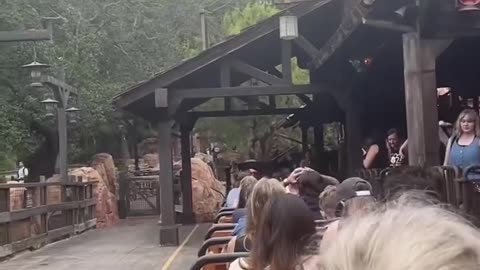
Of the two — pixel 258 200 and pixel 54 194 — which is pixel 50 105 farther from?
pixel 258 200

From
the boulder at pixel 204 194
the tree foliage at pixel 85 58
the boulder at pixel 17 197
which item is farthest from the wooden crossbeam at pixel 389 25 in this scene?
the tree foliage at pixel 85 58

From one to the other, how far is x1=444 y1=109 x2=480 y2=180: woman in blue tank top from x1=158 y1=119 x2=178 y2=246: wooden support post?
838 cm

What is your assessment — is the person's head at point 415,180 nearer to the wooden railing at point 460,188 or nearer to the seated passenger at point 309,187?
the wooden railing at point 460,188

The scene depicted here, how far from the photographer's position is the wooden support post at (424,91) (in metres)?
6.45

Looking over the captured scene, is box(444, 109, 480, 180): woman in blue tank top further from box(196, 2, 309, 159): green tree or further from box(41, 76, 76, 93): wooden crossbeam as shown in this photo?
box(196, 2, 309, 159): green tree

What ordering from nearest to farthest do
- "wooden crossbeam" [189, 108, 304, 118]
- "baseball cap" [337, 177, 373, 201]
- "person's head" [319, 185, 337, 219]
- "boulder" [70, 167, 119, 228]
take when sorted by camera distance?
"baseball cap" [337, 177, 373, 201], "person's head" [319, 185, 337, 219], "wooden crossbeam" [189, 108, 304, 118], "boulder" [70, 167, 119, 228]

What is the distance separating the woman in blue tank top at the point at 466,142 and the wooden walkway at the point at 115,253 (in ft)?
19.1

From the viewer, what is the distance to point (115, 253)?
1384cm

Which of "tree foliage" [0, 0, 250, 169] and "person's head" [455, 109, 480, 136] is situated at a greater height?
"tree foliage" [0, 0, 250, 169]

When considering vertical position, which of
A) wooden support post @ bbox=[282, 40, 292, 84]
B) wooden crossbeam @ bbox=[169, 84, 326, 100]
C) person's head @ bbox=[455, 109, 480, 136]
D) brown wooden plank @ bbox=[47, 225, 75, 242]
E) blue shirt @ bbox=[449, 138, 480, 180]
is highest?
wooden support post @ bbox=[282, 40, 292, 84]

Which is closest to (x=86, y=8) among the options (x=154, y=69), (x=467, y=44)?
(x=154, y=69)

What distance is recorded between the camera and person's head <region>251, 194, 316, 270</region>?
10.6ft

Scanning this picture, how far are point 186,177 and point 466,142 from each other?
12552 millimetres

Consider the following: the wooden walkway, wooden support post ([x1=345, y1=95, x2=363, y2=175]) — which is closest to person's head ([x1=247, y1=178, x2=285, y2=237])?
the wooden walkway
